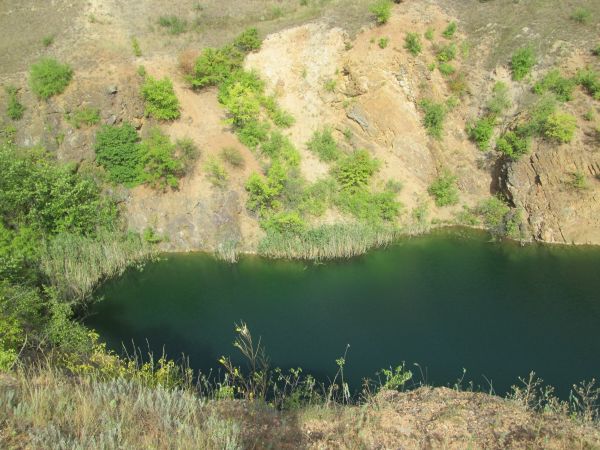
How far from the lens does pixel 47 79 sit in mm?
24578

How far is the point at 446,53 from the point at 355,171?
10895 millimetres

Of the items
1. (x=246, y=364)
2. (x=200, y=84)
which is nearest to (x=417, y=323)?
(x=246, y=364)

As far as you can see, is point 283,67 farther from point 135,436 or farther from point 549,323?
point 135,436

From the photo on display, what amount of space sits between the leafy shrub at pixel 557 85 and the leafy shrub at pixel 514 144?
3.01 metres

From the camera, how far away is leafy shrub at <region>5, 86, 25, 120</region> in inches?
942

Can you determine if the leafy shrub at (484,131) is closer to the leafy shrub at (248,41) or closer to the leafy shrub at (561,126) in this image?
the leafy shrub at (561,126)

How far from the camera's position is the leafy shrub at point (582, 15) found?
87.0 feet

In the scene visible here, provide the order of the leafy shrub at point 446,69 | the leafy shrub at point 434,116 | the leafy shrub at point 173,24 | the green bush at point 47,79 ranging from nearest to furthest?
the green bush at point 47,79 < the leafy shrub at point 434,116 < the leafy shrub at point 446,69 < the leafy shrub at point 173,24

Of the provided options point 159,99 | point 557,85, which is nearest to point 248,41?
point 159,99

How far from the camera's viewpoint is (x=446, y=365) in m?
14.5

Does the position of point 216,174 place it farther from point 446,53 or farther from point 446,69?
point 446,53

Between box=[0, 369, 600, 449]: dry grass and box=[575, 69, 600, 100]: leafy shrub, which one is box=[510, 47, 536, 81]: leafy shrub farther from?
box=[0, 369, 600, 449]: dry grass

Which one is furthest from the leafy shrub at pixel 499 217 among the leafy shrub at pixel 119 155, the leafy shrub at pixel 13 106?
the leafy shrub at pixel 13 106

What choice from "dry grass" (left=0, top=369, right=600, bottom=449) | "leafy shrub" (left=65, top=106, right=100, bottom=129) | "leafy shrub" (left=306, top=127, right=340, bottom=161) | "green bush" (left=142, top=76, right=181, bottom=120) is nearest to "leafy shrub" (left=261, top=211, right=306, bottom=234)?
"leafy shrub" (left=306, top=127, right=340, bottom=161)
